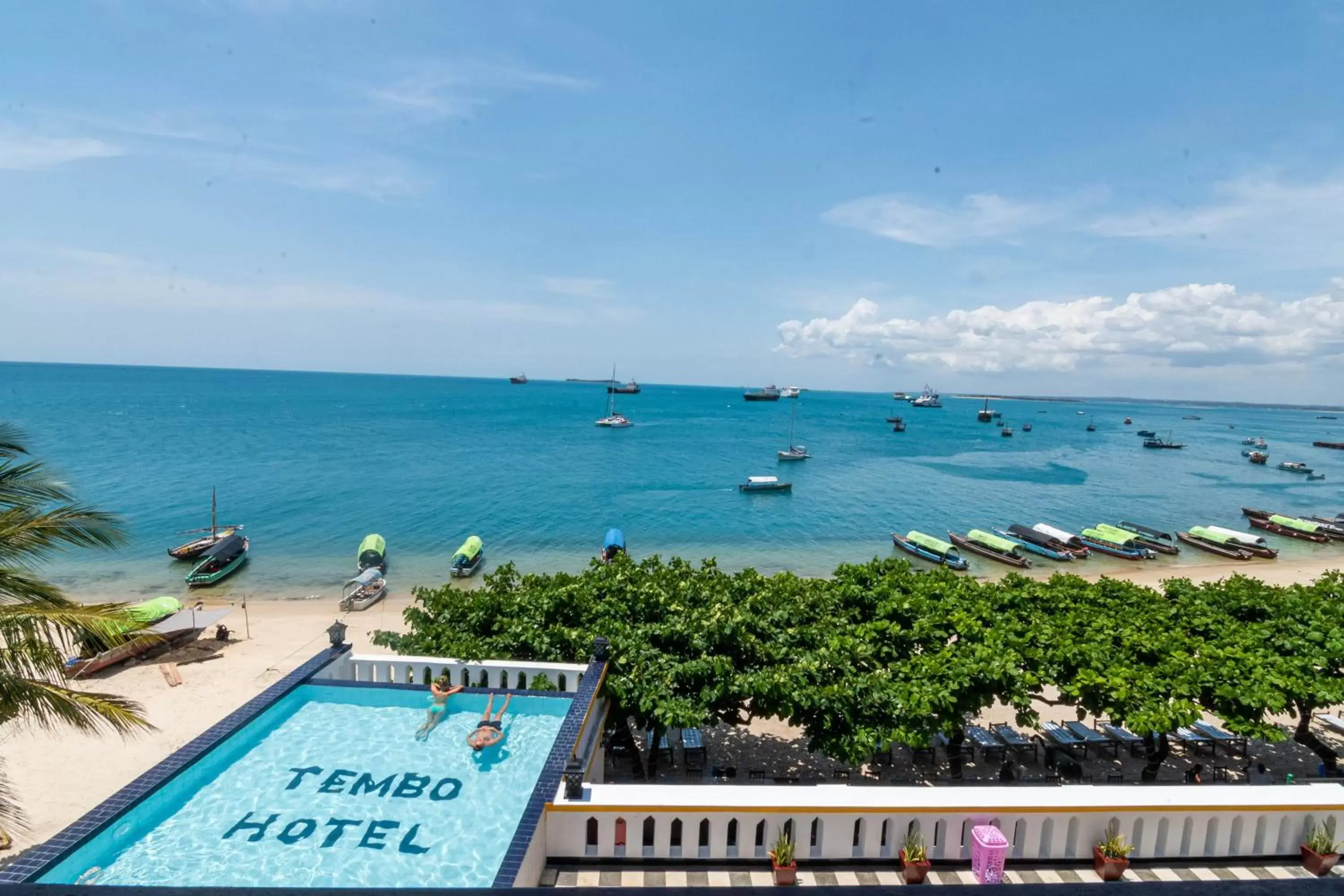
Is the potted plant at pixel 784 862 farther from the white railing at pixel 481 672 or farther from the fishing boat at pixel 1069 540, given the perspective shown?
the fishing boat at pixel 1069 540

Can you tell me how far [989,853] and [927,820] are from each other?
797mm

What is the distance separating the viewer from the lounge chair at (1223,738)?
14.5 metres

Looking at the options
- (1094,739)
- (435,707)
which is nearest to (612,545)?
(1094,739)

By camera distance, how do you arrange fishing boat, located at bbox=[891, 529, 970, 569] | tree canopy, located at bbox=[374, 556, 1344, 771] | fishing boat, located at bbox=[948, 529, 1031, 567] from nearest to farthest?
tree canopy, located at bbox=[374, 556, 1344, 771] → fishing boat, located at bbox=[891, 529, 970, 569] → fishing boat, located at bbox=[948, 529, 1031, 567]

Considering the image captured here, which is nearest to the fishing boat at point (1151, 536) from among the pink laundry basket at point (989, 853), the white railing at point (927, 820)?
the white railing at point (927, 820)

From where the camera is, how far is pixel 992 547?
139 feet

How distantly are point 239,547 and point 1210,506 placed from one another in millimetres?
75666

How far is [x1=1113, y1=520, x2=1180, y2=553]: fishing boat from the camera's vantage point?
4431cm

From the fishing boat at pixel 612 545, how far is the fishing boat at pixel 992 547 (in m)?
22.3

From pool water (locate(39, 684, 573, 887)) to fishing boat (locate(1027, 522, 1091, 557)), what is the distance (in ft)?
138

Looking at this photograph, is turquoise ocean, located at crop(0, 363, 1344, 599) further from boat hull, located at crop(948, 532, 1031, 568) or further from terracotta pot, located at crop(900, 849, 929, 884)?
terracotta pot, located at crop(900, 849, 929, 884)

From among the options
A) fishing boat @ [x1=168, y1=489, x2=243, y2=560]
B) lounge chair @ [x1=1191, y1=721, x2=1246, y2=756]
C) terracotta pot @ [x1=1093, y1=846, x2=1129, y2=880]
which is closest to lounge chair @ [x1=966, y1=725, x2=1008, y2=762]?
lounge chair @ [x1=1191, y1=721, x2=1246, y2=756]

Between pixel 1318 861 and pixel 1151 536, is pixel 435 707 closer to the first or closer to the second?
pixel 1318 861

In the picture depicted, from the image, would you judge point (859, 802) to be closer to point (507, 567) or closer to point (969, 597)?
point (969, 597)
